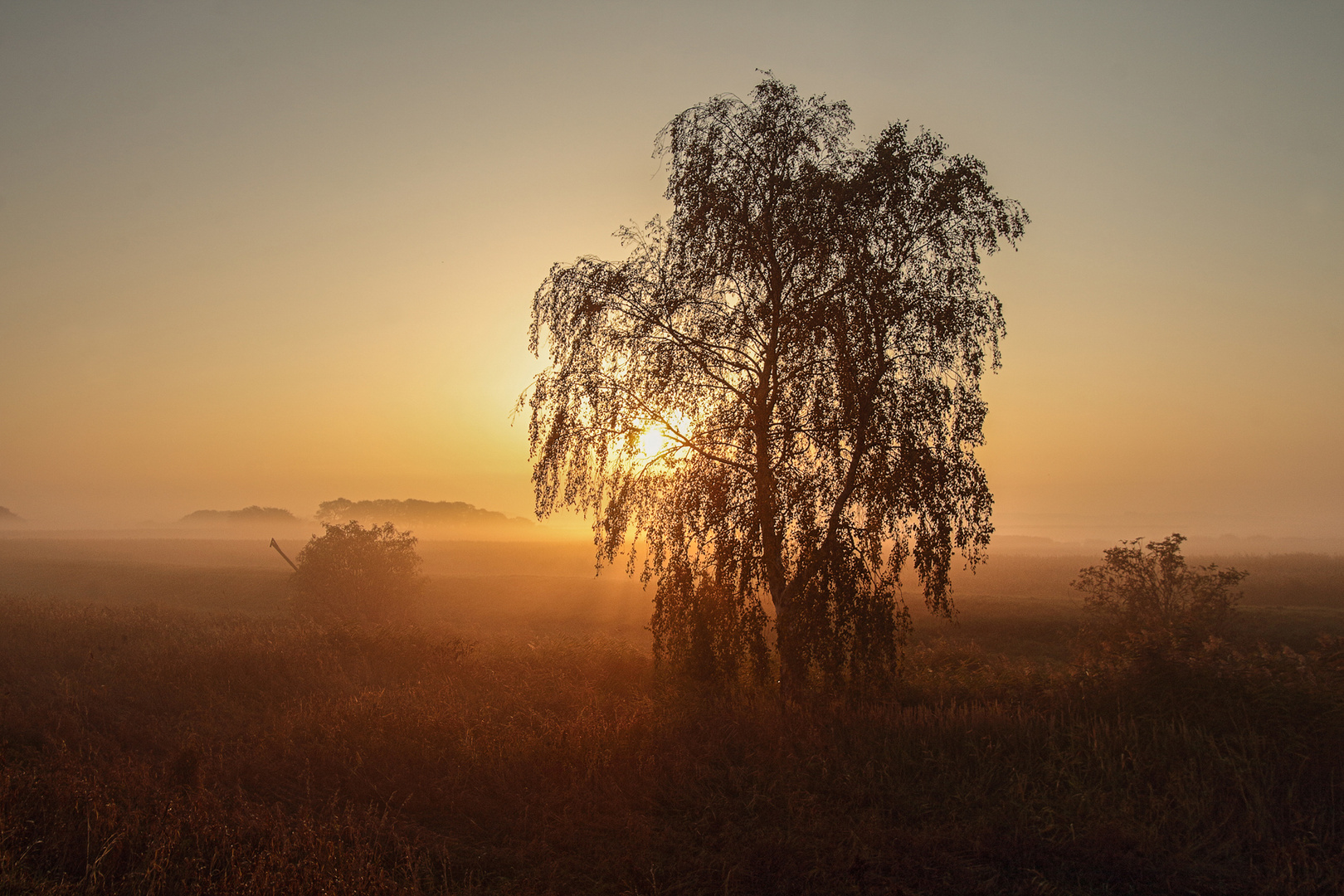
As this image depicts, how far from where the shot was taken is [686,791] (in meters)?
7.39

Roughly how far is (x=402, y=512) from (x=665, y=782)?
559 ft

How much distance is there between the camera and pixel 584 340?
11906 millimetres

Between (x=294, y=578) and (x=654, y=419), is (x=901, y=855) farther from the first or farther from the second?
(x=294, y=578)

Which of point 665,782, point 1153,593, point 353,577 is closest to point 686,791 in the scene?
point 665,782

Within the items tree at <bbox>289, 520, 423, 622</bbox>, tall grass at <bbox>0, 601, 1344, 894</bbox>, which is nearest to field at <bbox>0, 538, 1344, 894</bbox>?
tall grass at <bbox>0, 601, 1344, 894</bbox>

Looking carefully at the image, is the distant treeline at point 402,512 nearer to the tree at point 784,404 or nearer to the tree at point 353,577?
the tree at point 353,577

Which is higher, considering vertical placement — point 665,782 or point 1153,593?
point 1153,593

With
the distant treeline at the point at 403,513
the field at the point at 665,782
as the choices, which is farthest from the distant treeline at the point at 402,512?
the field at the point at 665,782

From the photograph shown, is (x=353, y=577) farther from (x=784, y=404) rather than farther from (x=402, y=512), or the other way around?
(x=402, y=512)

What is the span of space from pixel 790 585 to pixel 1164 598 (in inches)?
481

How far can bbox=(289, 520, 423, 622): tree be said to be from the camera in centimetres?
2959

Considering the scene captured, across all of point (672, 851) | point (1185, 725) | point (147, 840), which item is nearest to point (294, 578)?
point (147, 840)

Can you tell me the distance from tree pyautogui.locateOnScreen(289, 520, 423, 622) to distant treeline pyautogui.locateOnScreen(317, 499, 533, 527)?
3693 inches

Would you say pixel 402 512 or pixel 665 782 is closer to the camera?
pixel 665 782
